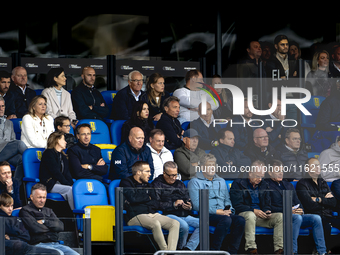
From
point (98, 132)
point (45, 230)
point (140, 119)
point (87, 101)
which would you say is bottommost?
point (45, 230)

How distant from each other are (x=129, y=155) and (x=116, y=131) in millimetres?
818

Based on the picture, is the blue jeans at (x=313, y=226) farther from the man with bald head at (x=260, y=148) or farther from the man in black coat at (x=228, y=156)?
the man with bald head at (x=260, y=148)

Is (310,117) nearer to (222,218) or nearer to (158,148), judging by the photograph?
(158,148)

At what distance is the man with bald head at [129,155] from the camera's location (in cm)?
588

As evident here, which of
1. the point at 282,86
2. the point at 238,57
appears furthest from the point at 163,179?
the point at 238,57

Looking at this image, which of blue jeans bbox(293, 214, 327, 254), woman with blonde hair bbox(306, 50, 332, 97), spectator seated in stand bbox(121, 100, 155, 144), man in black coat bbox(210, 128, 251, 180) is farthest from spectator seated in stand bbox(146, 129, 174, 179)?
woman with blonde hair bbox(306, 50, 332, 97)

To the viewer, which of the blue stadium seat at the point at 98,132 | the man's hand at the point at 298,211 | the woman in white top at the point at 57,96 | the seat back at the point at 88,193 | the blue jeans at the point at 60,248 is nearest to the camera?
the blue jeans at the point at 60,248

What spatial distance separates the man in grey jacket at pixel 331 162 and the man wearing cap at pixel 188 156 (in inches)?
49.7

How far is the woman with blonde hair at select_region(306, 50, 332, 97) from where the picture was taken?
292 inches

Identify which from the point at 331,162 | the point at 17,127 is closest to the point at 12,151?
the point at 17,127

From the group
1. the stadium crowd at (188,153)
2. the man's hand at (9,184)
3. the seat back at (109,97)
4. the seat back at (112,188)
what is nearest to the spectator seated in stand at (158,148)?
the stadium crowd at (188,153)

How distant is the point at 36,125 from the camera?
20.6 feet

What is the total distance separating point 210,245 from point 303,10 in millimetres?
5346

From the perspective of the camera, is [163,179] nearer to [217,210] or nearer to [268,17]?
[217,210]
